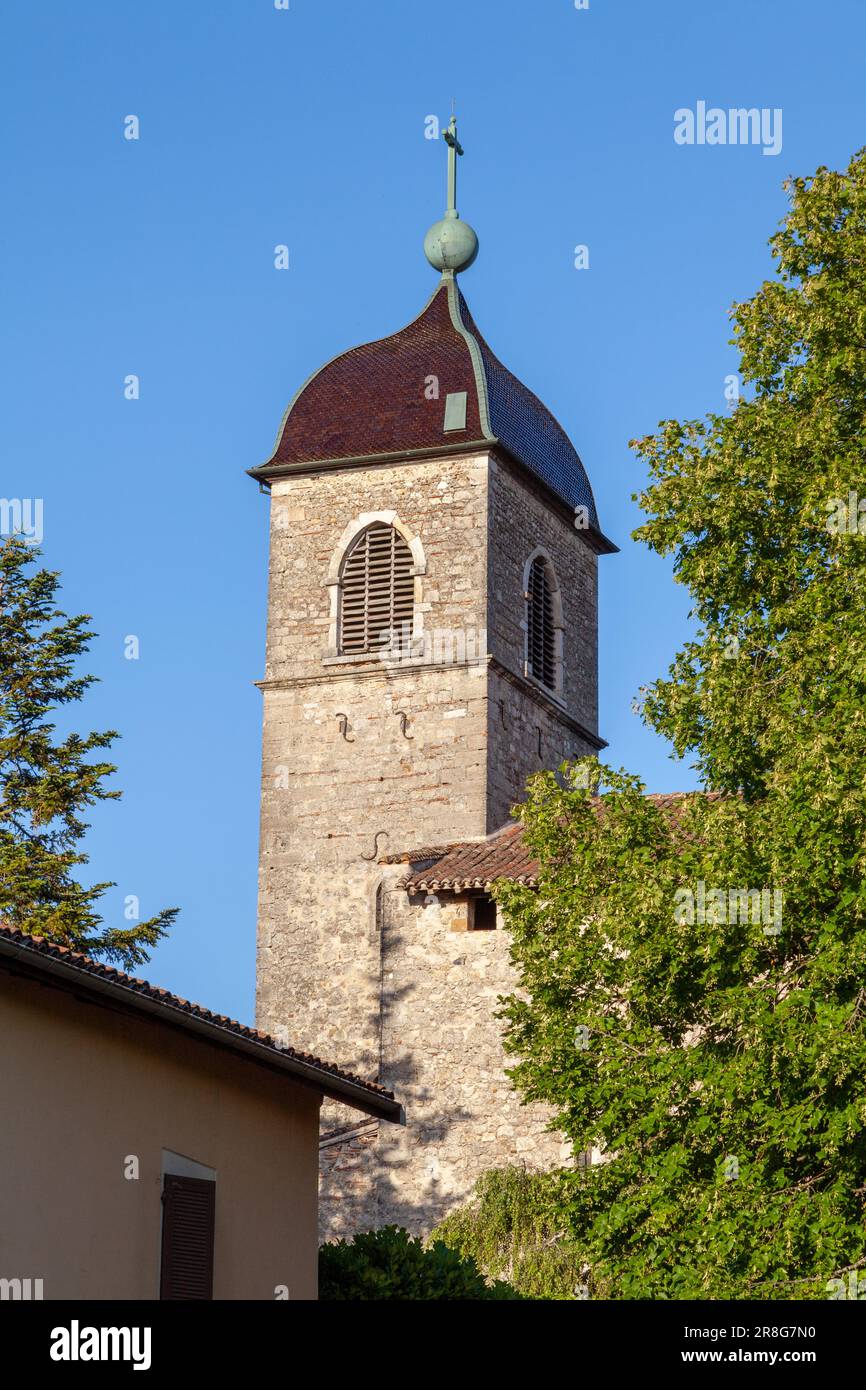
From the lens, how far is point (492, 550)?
3334cm

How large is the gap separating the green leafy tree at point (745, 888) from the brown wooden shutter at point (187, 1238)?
2681 millimetres

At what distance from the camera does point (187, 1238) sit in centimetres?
1656

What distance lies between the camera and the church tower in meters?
28.5

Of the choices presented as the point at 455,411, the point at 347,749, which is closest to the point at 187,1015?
the point at 347,749

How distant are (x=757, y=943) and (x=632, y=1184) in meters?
2.21

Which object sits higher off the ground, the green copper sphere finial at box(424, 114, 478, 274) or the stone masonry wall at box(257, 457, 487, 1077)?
the green copper sphere finial at box(424, 114, 478, 274)

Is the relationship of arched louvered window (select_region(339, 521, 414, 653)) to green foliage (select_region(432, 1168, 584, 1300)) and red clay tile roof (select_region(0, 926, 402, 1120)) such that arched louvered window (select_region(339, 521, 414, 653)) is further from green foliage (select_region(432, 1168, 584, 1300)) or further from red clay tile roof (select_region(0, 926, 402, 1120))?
red clay tile roof (select_region(0, 926, 402, 1120))

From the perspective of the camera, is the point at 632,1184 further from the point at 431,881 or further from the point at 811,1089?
the point at 431,881

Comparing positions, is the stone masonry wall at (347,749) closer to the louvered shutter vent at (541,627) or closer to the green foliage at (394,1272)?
the louvered shutter vent at (541,627)

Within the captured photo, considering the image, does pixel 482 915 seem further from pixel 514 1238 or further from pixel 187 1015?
pixel 187 1015

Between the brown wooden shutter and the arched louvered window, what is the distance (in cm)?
1704

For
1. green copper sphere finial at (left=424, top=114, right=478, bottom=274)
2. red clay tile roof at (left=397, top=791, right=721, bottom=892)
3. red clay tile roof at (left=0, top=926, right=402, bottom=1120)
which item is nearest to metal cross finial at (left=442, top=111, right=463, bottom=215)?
green copper sphere finial at (left=424, top=114, right=478, bottom=274)
